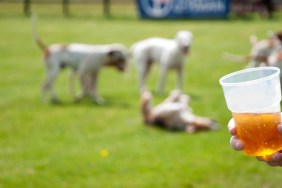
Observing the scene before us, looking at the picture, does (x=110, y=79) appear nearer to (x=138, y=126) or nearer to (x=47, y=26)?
(x=138, y=126)

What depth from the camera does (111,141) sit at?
6.70 meters

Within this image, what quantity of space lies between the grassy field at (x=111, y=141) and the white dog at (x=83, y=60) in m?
0.34

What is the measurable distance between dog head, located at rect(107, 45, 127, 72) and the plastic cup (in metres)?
7.12

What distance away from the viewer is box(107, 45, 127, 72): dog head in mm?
9477

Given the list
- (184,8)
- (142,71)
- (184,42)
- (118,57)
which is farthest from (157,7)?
(118,57)

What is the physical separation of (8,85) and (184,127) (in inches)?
184

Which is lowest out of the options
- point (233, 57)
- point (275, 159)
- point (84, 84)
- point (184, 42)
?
point (233, 57)

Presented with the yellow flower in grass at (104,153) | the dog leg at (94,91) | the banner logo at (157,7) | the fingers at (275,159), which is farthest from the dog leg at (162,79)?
the banner logo at (157,7)

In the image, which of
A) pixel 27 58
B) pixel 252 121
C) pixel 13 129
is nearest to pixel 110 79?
pixel 27 58

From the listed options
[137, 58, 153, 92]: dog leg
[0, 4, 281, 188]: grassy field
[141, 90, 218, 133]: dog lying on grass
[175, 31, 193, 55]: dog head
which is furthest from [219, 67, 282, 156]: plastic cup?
[137, 58, 153, 92]: dog leg

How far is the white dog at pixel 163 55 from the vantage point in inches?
391

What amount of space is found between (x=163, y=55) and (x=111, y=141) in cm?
386

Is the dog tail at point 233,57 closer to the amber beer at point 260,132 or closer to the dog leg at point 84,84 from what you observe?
the dog leg at point 84,84

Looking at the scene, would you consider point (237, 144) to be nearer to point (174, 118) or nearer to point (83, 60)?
point (174, 118)
